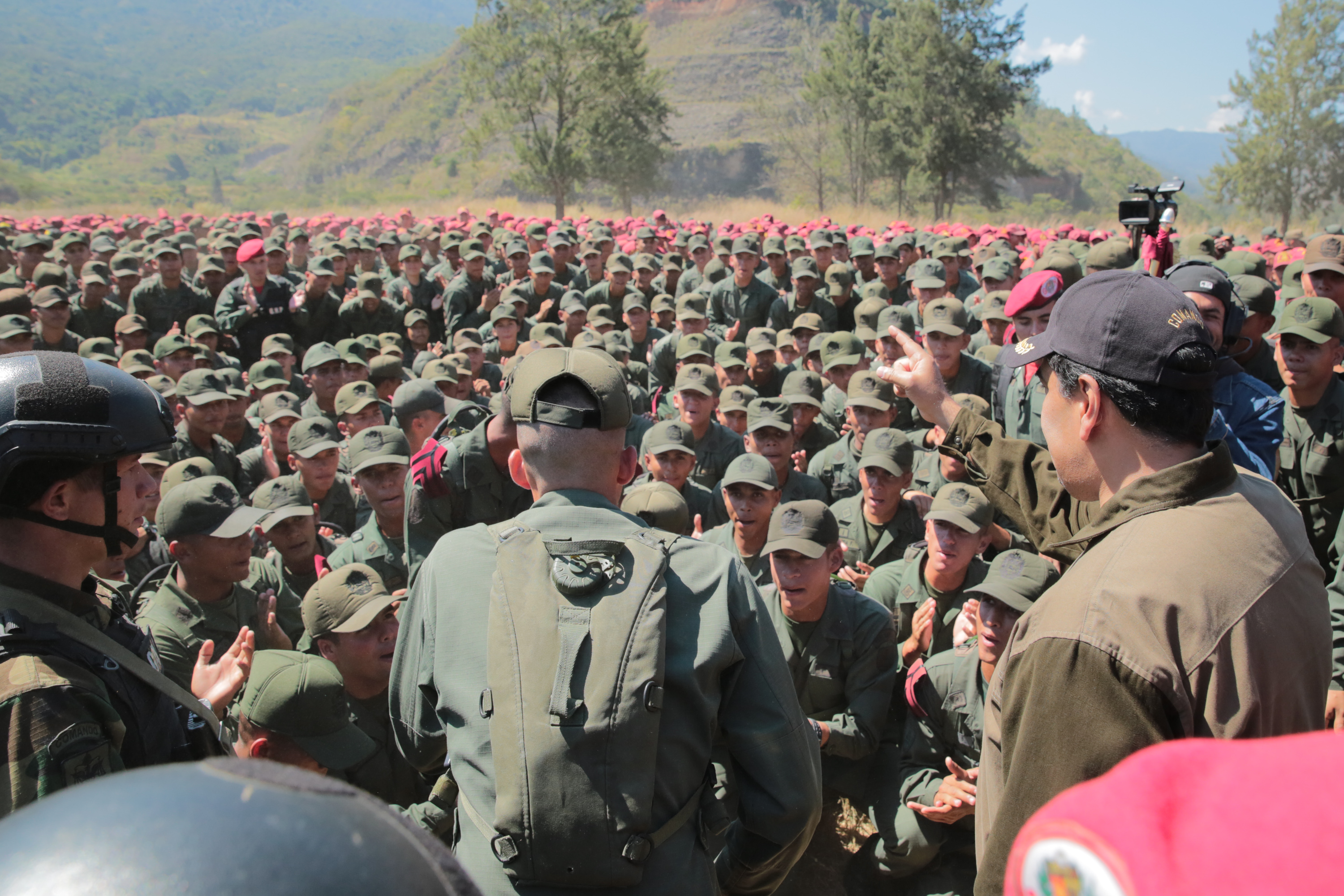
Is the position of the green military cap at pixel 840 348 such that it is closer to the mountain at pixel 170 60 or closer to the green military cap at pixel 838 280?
the green military cap at pixel 838 280

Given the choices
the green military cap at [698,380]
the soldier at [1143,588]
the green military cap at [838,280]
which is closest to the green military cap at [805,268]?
A: the green military cap at [838,280]

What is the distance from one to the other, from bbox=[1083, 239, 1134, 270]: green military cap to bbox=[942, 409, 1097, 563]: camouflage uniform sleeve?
6094 millimetres

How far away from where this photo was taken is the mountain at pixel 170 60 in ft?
296

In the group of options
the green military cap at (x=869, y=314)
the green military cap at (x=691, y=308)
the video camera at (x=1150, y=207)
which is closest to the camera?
the video camera at (x=1150, y=207)

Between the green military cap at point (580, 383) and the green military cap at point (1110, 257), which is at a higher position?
the green military cap at point (1110, 257)

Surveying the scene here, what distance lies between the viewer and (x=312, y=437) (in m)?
5.75

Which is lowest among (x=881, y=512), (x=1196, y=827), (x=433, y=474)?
(x=881, y=512)

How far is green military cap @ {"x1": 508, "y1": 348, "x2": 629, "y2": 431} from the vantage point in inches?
86.2

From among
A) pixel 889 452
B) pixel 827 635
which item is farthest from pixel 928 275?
pixel 827 635

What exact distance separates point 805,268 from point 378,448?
680 cm

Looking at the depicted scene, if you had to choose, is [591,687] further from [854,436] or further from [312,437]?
[854,436]

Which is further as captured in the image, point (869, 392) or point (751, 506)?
point (869, 392)

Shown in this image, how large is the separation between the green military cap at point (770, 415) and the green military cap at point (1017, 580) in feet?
7.97

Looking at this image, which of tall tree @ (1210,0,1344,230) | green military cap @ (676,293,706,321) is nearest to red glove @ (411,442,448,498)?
green military cap @ (676,293,706,321)
